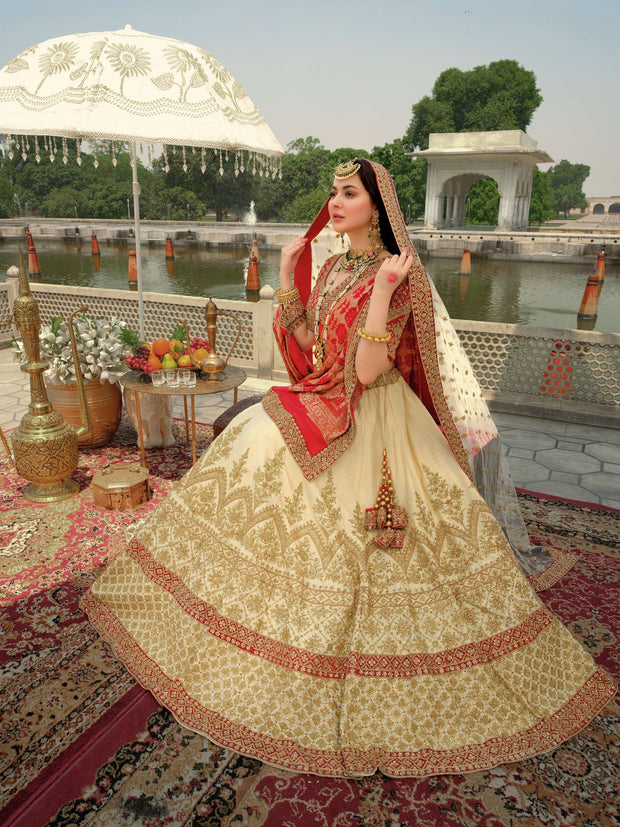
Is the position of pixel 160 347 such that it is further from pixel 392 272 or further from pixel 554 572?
pixel 554 572

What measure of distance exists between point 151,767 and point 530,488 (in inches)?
128

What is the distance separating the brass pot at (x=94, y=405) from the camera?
4.75 meters

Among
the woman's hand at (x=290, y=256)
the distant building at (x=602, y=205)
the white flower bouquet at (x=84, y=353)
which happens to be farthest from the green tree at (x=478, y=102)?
the distant building at (x=602, y=205)

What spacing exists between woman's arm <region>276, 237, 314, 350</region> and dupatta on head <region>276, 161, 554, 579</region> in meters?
0.04

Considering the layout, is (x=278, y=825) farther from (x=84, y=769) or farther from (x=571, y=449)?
(x=571, y=449)

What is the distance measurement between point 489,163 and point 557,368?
28.9 metres

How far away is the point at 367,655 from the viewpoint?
2252mm

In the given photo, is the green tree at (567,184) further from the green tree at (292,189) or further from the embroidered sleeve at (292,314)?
the embroidered sleeve at (292,314)

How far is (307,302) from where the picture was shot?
3.08m

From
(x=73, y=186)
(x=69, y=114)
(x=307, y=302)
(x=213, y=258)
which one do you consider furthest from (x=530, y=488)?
(x=73, y=186)

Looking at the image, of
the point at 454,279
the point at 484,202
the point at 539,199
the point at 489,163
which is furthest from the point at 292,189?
the point at 454,279

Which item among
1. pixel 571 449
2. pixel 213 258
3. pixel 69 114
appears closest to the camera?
pixel 69 114

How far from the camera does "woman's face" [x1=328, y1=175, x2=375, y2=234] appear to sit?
2.50m

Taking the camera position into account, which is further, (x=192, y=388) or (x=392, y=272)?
(x=192, y=388)
